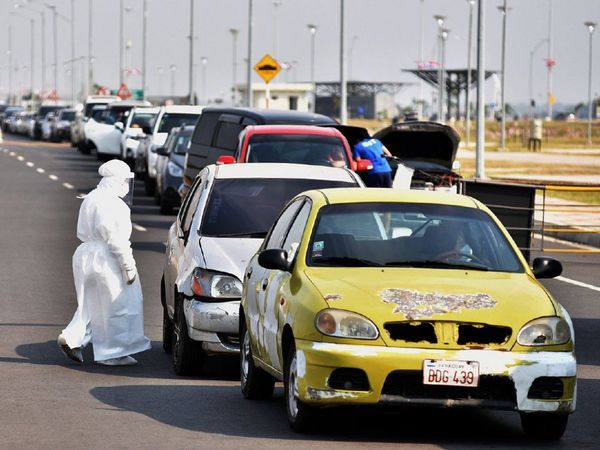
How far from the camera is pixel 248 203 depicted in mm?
14008

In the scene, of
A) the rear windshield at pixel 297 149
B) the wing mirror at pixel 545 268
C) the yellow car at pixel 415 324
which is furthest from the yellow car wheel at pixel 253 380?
the rear windshield at pixel 297 149

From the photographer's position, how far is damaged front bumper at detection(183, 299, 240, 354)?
12.2 meters

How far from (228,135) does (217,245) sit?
46.4 feet

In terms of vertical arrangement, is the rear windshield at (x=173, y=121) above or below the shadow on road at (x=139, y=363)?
above

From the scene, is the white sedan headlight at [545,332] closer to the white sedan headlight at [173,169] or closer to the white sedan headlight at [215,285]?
the white sedan headlight at [215,285]

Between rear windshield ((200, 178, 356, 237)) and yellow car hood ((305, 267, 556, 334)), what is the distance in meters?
3.38

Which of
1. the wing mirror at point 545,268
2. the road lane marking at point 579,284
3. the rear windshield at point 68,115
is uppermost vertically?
the wing mirror at point 545,268

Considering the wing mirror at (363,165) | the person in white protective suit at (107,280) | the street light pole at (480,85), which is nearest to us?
the person in white protective suit at (107,280)

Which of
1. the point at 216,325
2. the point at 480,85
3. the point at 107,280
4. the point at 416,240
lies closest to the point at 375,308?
the point at 416,240

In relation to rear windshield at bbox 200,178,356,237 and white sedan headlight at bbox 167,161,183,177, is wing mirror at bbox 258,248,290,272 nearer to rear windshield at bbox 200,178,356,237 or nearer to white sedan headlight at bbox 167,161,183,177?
rear windshield at bbox 200,178,356,237

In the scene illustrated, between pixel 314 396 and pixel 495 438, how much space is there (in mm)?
1144

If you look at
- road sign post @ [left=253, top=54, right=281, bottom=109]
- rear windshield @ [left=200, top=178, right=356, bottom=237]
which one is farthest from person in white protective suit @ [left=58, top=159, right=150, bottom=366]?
road sign post @ [left=253, top=54, right=281, bottom=109]

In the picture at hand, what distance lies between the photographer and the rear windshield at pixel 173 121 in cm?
3828

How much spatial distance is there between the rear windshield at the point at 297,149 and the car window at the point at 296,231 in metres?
10.9
